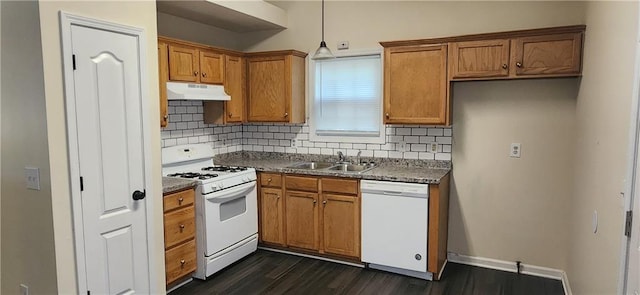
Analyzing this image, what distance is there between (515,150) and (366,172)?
4.20 ft

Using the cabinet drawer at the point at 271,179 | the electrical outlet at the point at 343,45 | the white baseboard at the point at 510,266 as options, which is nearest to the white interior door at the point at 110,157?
the cabinet drawer at the point at 271,179

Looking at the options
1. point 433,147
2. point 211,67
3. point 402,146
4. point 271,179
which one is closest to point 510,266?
point 433,147

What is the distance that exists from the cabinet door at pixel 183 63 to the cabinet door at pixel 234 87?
1.44ft

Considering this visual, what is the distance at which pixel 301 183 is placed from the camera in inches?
154

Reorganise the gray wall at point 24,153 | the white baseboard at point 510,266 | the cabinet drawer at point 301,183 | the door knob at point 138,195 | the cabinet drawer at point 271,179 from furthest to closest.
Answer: the cabinet drawer at point 271,179 → the cabinet drawer at point 301,183 → the white baseboard at point 510,266 → the door knob at point 138,195 → the gray wall at point 24,153

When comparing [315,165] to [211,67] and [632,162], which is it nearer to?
[211,67]

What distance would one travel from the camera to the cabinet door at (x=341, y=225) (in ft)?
12.3

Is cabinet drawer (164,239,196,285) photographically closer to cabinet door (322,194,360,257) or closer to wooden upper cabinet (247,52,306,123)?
cabinet door (322,194,360,257)

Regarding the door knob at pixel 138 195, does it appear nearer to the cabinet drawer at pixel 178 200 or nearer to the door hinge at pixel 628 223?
the cabinet drawer at pixel 178 200

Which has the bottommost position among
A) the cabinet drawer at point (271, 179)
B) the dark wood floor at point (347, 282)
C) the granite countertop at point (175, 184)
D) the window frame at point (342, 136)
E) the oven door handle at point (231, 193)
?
the dark wood floor at point (347, 282)

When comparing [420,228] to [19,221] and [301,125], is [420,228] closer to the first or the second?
[301,125]

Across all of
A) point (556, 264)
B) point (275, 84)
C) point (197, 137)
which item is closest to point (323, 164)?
point (275, 84)

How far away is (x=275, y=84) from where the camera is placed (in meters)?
4.27

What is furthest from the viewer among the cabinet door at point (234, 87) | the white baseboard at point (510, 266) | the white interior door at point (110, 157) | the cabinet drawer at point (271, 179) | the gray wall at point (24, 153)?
the cabinet door at point (234, 87)
